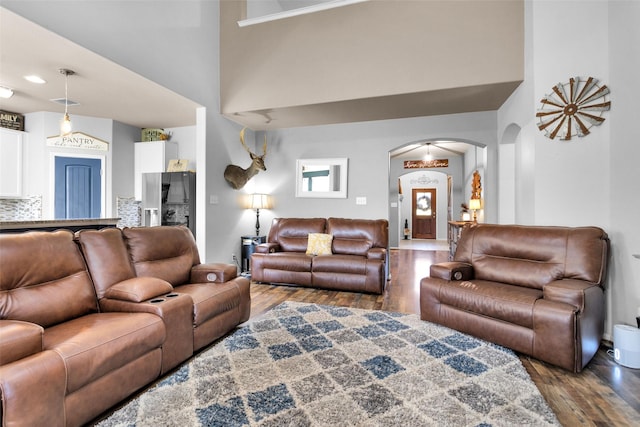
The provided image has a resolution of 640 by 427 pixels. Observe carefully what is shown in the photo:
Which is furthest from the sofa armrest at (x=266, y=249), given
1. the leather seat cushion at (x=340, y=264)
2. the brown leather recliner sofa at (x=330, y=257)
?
the leather seat cushion at (x=340, y=264)

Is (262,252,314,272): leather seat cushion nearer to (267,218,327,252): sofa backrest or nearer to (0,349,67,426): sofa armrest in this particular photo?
(267,218,327,252): sofa backrest

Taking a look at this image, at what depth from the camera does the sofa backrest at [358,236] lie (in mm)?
4590

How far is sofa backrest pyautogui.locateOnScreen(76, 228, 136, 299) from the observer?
2104 millimetres

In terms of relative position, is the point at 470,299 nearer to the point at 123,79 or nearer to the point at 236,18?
the point at 123,79

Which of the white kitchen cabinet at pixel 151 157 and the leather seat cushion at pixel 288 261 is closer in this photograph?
the leather seat cushion at pixel 288 261

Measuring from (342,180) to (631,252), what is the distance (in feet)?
12.5

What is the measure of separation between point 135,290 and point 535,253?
10.6ft

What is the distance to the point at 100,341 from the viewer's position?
61.7 inches

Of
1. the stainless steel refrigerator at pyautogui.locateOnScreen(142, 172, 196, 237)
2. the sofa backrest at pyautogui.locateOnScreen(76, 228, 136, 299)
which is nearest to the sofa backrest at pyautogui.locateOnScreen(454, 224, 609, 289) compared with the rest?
the sofa backrest at pyautogui.locateOnScreen(76, 228, 136, 299)

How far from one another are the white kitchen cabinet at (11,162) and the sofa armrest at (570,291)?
22.7ft

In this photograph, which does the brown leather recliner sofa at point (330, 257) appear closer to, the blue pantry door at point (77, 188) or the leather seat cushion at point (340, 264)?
the leather seat cushion at point (340, 264)

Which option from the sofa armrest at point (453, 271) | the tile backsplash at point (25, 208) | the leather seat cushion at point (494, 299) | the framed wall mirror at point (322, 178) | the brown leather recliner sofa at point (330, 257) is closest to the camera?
the leather seat cushion at point (494, 299)

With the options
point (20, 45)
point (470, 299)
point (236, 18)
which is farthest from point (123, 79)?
point (470, 299)

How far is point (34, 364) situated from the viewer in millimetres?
1277
